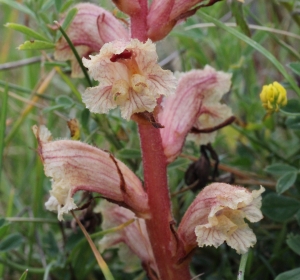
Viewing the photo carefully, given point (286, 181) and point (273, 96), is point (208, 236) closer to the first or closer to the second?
point (286, 181)

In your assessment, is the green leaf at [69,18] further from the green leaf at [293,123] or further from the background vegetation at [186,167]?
the green leaf at [293,123]

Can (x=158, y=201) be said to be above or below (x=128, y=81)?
below

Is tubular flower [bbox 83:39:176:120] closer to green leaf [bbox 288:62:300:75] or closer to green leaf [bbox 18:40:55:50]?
green leaf [bbox 18:40:55:50]

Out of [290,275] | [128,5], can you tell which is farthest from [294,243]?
[128,5]

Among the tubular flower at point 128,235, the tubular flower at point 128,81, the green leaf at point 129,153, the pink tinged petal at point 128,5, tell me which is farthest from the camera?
the green leaf at point 129,153

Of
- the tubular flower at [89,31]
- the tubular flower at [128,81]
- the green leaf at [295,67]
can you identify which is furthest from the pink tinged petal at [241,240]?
the tubular flower at [89,31]
